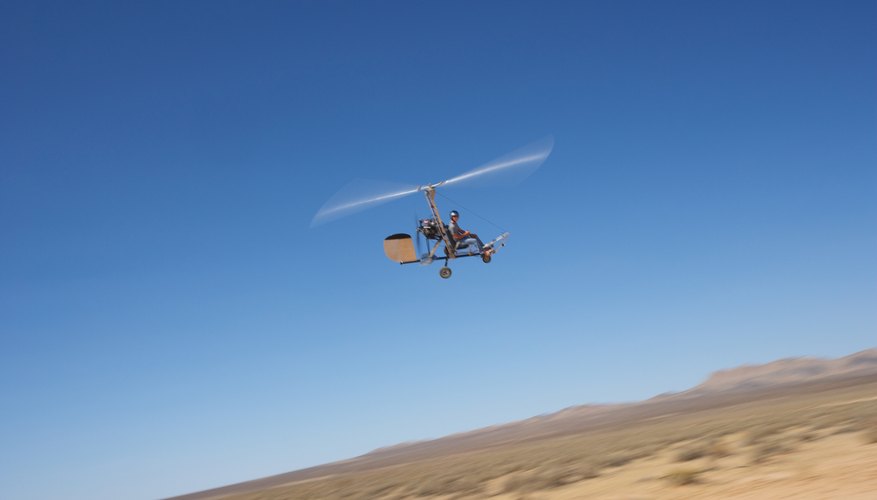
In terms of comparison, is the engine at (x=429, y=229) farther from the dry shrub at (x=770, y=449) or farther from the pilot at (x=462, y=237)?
the dry shrub at (x=770, y=449)

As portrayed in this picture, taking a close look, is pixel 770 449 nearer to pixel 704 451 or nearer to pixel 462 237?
pixel 704 451

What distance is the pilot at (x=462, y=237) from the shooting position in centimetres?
2697

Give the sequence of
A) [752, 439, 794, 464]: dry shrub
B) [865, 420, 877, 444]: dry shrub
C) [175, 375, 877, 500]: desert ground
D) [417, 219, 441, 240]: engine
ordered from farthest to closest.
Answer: [417, 219, 441, 240]: engine
[752, 439, 794, 464]: dry shrub
[865, 420, 877, 444]: dry shrub
[175, 375, 877, 500]: desert ground

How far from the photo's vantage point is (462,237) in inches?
1070

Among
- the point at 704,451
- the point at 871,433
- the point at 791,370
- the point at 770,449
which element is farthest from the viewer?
the point at 791,370

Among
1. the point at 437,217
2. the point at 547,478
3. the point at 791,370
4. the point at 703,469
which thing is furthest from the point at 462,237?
the point at 791,370

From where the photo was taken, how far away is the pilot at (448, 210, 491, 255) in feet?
88.5

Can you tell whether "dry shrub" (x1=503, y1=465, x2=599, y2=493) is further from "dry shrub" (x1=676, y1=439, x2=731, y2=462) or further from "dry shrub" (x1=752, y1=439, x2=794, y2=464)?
"dry shrub" (x1=752, y1=439, x2=794, y2=464)

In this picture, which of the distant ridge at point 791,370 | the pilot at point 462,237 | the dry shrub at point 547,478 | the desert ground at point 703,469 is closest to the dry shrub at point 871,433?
the desert ground at point 703,469

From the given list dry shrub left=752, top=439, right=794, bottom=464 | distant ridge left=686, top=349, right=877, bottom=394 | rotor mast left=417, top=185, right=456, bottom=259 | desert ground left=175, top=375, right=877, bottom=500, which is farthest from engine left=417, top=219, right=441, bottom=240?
distant ridge left=686, top=349, right=877, bottom=394

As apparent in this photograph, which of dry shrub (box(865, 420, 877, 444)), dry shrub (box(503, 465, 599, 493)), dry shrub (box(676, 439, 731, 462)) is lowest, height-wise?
dry shrub (box(503, 465, 599, 493))

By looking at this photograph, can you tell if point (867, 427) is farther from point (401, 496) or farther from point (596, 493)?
point (401, 496)

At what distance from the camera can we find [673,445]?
969 inches

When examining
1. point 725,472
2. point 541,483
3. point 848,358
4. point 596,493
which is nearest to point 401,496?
point 541,483
